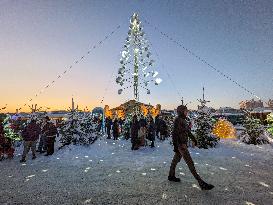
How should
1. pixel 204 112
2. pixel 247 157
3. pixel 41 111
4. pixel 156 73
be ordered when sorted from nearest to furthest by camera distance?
pixel 247 157
pixel 204 112
pixel 41 111
pixel 156 73

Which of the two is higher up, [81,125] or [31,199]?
[81,125]

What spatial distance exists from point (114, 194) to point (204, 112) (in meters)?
11.2

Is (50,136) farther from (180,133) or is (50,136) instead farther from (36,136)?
(180,133)

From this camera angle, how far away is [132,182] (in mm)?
8047

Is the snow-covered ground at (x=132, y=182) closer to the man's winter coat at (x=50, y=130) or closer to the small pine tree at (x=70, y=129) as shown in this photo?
the man's winter coat at (x=50, y=130)

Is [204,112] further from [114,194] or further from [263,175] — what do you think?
[114,194]

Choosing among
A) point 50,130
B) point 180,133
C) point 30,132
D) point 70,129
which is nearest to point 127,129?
point 70,129

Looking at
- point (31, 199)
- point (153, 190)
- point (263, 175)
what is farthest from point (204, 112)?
point (31, 199)

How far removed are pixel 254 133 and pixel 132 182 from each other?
12.4 m

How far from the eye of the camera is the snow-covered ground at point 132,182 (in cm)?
640

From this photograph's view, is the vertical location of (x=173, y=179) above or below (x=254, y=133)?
below

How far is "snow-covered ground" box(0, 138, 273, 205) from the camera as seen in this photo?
6.40 meters

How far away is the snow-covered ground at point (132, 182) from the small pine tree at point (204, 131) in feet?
11.4

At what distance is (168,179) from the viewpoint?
819 centimetres
